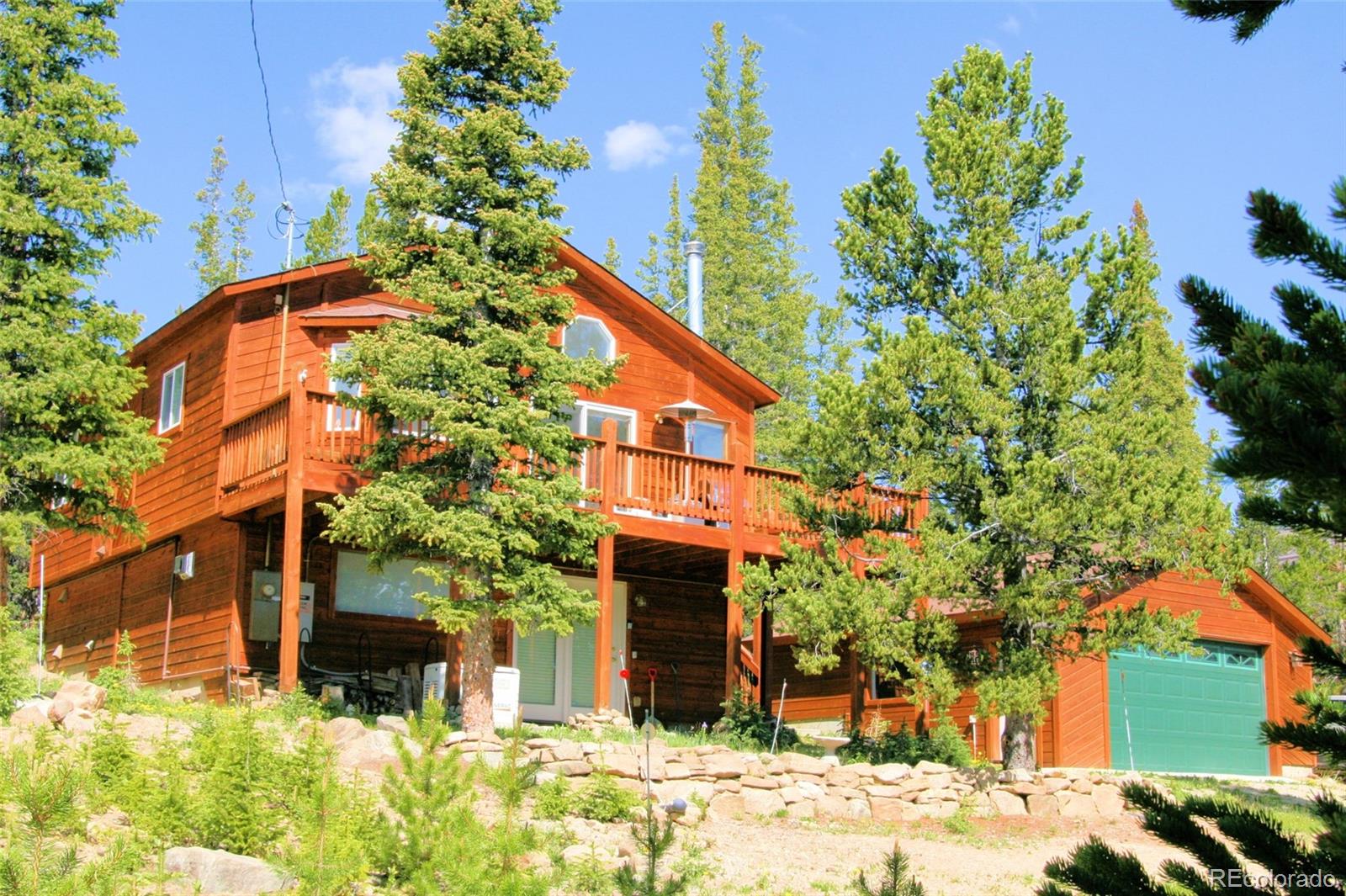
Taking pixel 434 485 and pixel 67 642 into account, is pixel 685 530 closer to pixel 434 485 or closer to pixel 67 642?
pixel 434 485

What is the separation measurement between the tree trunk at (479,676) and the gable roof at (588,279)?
5.32 m

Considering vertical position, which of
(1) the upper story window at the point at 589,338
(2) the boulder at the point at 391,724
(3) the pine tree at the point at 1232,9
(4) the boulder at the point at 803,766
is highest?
(1) the upper story window at the point at 589,338

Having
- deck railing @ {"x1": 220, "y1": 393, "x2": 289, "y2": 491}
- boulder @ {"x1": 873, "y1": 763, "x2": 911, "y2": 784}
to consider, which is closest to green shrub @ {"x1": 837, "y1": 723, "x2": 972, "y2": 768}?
boulder @ {"x1": 873, "y1": 763, "x2": 911, "y2": 784}

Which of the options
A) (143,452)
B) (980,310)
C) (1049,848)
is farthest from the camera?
(143,452)

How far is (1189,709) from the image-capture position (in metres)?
22.4

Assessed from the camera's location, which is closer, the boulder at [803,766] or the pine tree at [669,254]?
the boulder at [803,766]

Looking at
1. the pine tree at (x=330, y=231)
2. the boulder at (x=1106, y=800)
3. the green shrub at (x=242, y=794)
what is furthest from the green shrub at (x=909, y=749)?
the pine tree at (x=330, y=231)

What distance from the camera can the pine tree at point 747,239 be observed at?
41.6 m

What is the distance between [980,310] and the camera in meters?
16.2

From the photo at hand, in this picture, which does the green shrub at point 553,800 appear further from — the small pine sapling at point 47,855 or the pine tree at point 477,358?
the small pine sapling at point 47,855

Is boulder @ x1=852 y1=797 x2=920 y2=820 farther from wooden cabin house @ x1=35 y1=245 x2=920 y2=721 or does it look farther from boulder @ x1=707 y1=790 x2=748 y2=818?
wooden cabin house @ x1=35 y1=245 x2=920 y2=721

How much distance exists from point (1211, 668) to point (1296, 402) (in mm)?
21188

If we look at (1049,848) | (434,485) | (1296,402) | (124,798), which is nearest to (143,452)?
(434,485)

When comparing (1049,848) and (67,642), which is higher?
(67,642)
